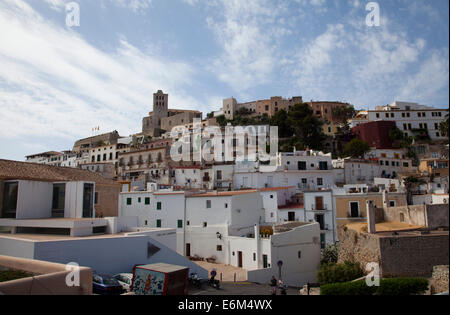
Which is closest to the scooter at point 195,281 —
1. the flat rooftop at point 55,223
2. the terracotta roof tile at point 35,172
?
the flat rooftop at point 55,223

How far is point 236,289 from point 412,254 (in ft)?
32.4

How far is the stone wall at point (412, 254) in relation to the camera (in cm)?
1642

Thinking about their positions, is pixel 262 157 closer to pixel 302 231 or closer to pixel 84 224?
pixel 302 231

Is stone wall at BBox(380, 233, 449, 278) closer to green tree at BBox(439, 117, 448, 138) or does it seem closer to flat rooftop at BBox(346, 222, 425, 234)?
flat rooftop at BBox(346, 222, 425, 234)

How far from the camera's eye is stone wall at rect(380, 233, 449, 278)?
53.9 feet

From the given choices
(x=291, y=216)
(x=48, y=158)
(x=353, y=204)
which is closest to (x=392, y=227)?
(x=353, y=204)

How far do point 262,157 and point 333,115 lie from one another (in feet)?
125

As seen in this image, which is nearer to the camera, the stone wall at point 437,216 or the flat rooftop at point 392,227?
the stone wall at point 437,216

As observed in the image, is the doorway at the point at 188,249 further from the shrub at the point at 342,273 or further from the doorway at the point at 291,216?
the shrub at the point at 342,273

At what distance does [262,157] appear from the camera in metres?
44.2

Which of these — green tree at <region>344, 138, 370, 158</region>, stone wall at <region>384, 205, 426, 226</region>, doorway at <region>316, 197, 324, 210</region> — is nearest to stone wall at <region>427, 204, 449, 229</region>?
stone wall at <region>384, 205, 426, 226</region>

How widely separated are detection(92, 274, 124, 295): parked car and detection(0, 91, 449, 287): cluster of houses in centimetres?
258

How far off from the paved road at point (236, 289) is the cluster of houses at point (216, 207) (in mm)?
1293
